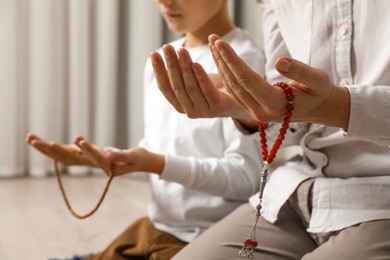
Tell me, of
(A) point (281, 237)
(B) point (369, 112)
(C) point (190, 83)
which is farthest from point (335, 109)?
(A) point (281, 237)

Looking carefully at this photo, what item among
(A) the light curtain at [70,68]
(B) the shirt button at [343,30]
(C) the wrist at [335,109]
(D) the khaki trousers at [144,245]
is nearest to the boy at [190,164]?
(D) the khaki trousers at [144,245]

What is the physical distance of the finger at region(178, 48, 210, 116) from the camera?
2.59 feet

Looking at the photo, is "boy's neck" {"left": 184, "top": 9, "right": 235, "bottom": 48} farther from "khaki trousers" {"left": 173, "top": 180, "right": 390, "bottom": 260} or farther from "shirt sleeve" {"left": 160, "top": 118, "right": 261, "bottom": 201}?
"khaki trousers" {"left": 173, "top": 180, "right": 390, "bottom": 260}

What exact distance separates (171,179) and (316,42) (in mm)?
362

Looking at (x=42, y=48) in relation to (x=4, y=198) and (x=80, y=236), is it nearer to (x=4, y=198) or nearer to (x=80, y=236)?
(x=4, y=198)

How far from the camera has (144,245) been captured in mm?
1203

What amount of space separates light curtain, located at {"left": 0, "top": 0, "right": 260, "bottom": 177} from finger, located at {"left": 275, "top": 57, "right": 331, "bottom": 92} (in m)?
1.63

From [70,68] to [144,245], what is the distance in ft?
4.48

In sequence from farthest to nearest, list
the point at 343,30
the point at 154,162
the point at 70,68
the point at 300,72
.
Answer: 1. the point at 70,68
2. the point at 154,162
3. the point at 343,30
4. the point at 300,72

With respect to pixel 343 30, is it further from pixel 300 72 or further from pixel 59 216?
pixel 59 216

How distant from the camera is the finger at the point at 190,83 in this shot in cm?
79

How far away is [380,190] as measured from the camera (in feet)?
2.99

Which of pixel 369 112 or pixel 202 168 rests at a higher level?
pixel 369 112

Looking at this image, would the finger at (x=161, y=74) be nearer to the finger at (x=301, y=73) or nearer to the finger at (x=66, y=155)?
the finger at (x=301, y=73)
